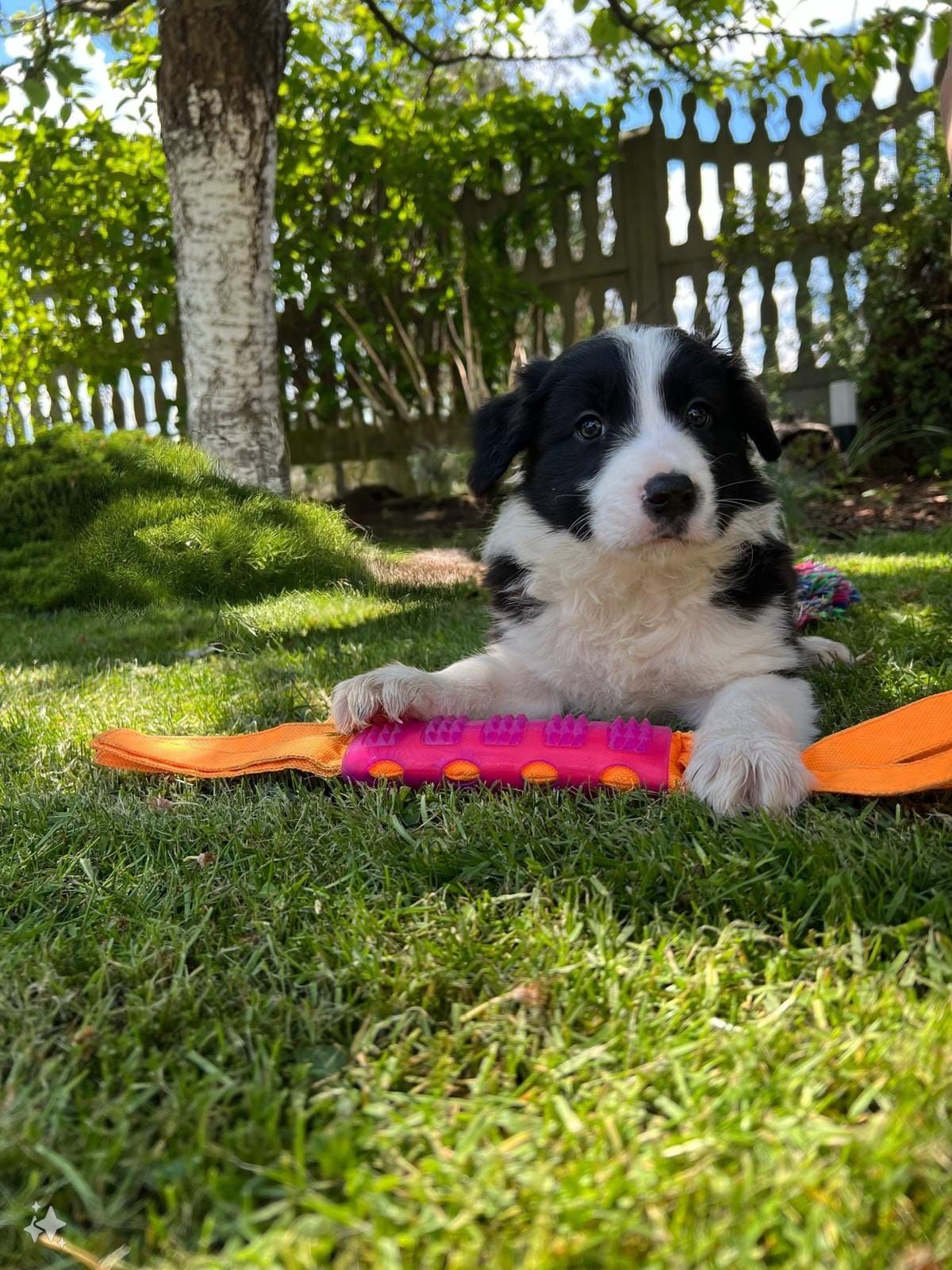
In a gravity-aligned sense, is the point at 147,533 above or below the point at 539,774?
above

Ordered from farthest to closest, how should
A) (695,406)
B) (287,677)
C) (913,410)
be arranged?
(913,410)
(287,677)
(695,406)

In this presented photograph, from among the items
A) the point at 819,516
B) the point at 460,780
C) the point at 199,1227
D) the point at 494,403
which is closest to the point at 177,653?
the point at 494,403

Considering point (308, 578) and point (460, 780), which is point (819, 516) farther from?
point (460, 780)

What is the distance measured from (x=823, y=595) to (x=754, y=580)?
1506 millimetres

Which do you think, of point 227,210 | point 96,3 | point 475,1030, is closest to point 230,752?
point 475,1030

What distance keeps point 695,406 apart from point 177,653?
2779mm

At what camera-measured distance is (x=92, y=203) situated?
8609 millimetres

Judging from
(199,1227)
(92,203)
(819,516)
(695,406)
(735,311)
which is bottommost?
(199,1227)

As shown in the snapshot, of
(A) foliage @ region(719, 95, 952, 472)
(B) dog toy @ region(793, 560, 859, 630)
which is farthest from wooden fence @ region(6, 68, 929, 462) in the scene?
(B) dog toy @ region(793, 560, 859, 630)

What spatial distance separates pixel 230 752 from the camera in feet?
8.18

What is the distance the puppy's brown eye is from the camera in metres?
2.70

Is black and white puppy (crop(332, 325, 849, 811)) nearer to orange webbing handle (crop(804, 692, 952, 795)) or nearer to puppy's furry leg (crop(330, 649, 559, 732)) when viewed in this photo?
puppy's furry leg (crop(330, 649, 559, 732))

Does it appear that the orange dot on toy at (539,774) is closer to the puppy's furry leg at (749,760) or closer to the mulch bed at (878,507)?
the puppy's furry leg at (749,760)

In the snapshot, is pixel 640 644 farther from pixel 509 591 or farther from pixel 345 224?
pixel 345 224
